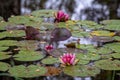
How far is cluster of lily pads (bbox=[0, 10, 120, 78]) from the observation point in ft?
7.22

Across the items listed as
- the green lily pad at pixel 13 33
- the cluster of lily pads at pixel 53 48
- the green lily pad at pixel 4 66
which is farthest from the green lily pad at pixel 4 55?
the green lily pad at pixel 13 33

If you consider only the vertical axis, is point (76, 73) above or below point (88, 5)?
below

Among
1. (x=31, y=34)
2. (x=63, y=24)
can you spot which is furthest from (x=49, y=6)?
(x=31, y=34)

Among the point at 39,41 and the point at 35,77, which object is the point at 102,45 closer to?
the point at 39,41

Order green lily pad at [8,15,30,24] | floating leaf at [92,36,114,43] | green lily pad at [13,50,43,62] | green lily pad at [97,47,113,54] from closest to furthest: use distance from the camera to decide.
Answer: green lily pad at [13,50,43,62] < green lily pad at [97,47,113,54] < floating leaf at [92,36,114,43] < green lily pad at [8,15,30,24]

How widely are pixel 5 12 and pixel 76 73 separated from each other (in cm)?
238

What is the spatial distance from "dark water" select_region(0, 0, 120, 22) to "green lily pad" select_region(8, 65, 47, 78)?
Result: 1690 mm

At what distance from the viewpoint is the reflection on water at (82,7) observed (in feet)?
13.1

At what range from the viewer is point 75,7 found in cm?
458

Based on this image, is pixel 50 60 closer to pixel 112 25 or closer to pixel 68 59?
pixel 68 59

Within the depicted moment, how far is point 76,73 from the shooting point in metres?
2.13

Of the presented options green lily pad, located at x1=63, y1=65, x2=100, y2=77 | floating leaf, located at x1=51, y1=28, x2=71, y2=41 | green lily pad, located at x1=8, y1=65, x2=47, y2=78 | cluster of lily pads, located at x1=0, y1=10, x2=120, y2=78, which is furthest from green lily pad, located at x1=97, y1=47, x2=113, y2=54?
green lily pad, located at x1=8, y1=65, x2=47, y2=78

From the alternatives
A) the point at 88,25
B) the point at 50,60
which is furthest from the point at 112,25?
the point at 50,60

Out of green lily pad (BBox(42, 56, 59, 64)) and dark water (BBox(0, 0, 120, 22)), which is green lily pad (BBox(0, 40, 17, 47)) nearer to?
green lily pad (BBox(42, 56, 59, 64))
